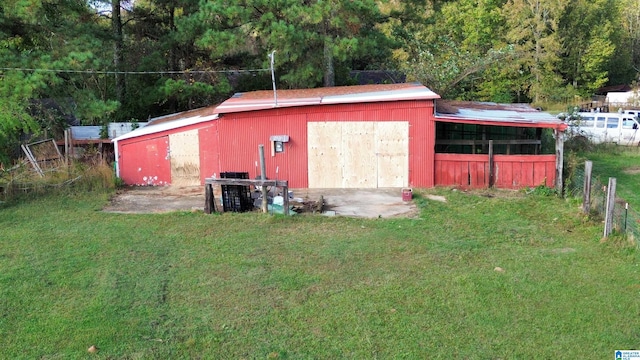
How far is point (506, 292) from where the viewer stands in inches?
334

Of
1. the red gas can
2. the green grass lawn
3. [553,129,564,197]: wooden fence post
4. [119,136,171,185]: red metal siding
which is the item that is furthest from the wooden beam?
[553,129,564,197]: wooden fence post

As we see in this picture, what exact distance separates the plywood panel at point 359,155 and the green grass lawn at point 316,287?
3.66 metres

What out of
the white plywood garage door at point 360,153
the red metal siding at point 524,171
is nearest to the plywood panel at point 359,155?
the white plywood garage door at point 360,153

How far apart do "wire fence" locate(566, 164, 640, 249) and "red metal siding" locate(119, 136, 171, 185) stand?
1095 cm

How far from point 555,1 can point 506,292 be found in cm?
3688

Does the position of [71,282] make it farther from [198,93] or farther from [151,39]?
[151,39]

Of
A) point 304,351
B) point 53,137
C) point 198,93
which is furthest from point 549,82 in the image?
point 304,351

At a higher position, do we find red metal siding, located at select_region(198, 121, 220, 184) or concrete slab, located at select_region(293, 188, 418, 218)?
red metal siding, located at select_region(198, 121, 220, 184)

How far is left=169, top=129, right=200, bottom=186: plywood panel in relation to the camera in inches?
671

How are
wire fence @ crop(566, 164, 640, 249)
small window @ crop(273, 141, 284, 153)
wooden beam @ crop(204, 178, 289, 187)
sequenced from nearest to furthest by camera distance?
1. wire fence @ crop(566, 164, 640, 249)
2. wooden beam @ crop(204, 178, 289, 187)
3. small window @ crop(273, 141, 284, 153)

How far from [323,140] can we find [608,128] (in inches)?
586

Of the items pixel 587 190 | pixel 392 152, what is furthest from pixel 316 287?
pixel 392 152

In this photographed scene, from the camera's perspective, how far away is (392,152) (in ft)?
53.8

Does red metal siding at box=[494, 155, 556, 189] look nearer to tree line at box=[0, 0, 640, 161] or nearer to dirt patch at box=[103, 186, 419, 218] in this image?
dirt patch at box=[103, 186, 419, 218]
